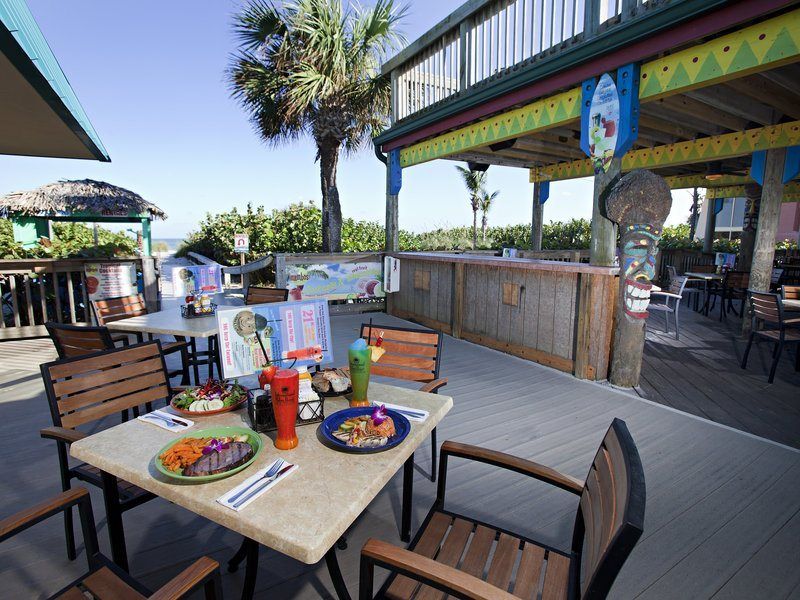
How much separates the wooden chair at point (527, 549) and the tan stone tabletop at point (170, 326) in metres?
2.24

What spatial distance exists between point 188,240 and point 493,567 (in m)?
19.9

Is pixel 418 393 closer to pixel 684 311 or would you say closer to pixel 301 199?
pixel 684 311

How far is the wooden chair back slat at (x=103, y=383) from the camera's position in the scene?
5.66 ft

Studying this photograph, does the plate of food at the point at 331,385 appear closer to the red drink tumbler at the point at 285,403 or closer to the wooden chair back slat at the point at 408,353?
the red drink tumbler at the point at 285,403

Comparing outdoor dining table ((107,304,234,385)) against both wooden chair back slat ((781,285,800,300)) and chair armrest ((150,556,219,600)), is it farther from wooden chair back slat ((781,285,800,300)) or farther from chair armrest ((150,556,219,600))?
wooden chair back slat ((781,285,800,300))

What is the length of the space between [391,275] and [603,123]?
407cm

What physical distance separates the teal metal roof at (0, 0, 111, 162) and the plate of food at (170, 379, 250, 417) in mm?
2616

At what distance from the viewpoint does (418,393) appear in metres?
1.82

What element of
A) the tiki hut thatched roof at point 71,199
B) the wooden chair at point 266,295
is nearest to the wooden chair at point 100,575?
the wooden chair at point 266,295

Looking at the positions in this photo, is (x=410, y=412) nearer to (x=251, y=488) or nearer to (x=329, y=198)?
(x=251, y=488)

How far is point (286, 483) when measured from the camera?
1111mm

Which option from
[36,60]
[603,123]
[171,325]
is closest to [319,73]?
[36,60]

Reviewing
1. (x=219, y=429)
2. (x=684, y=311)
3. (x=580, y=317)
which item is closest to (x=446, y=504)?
(x=219, y=429)

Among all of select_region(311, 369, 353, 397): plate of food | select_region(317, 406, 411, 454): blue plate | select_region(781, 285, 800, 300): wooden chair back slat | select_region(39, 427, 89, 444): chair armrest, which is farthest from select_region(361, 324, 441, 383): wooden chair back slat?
select_region(781, 285, 800, 300): wooden chair back slat
